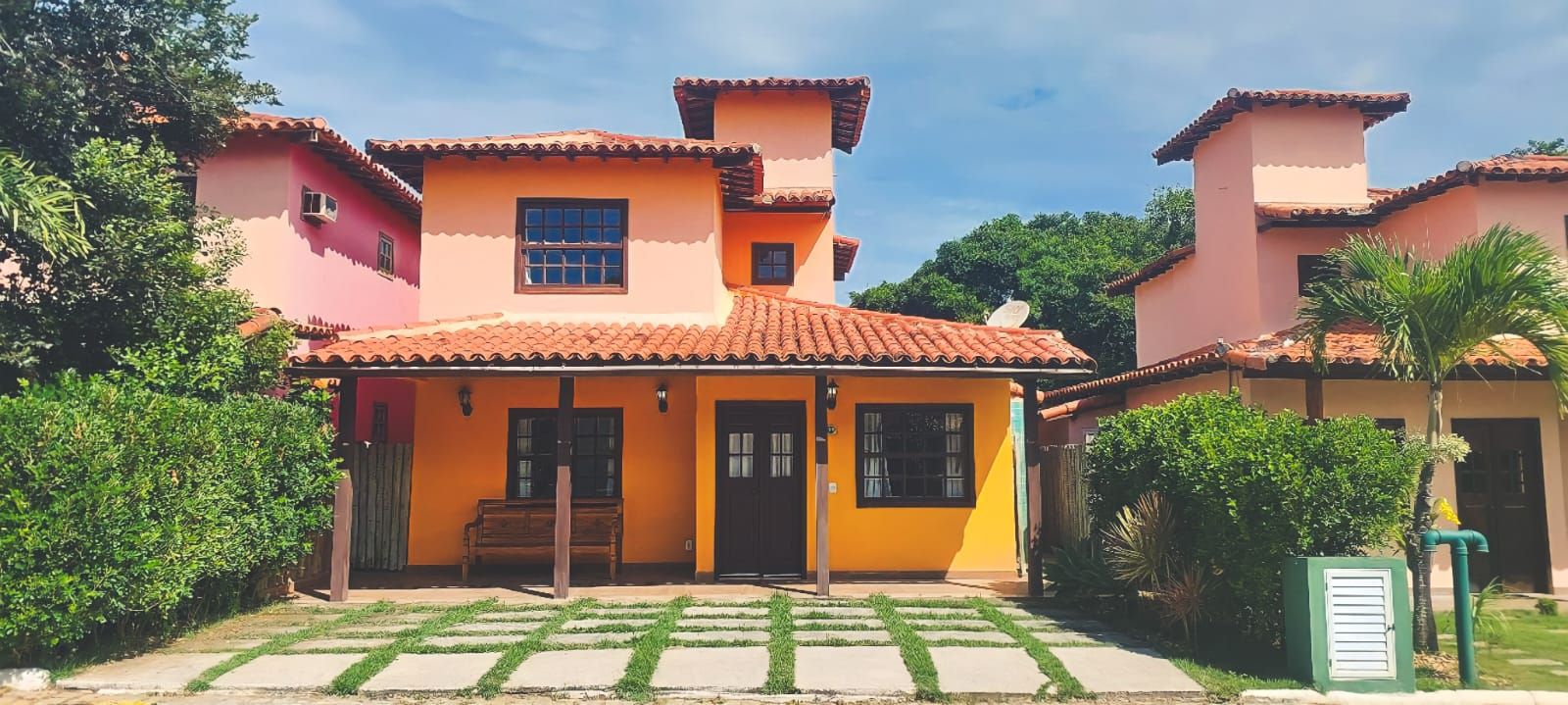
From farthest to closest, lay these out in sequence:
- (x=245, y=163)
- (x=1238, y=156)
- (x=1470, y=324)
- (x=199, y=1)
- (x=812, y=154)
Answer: (x=812, y=154) < (x=1238, y=156) < (x=245, y=163) < (x=199, y=1) < (x=1470, y=324)

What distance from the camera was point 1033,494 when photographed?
10.7m

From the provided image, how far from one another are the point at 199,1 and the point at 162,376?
410cm

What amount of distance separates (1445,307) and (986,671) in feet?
16.3

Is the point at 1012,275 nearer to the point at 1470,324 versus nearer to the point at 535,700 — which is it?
the point at 1470,324

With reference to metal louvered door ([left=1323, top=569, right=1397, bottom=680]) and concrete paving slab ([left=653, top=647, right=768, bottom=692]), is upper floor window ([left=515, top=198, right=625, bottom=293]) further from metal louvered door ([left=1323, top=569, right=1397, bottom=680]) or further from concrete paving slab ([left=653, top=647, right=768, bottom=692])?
metal louvered door ([left=1323, top=569, right=1397, bottom=680])

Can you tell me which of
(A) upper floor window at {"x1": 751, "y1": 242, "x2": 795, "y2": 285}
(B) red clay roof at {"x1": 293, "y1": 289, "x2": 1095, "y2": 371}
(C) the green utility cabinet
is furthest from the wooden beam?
(A) upper floor window at {"x1": 751, "y1": 242, "x2": 795, "y2": 285}

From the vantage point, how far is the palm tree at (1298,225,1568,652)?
763cm

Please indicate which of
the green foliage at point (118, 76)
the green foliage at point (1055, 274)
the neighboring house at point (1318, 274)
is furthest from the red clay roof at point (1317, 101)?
the green foliage at point (1055, 274)

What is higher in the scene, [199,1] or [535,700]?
[199,1]

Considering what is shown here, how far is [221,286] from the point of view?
34.2 ft

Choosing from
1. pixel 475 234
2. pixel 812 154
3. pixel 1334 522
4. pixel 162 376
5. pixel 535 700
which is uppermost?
pixel 812 154

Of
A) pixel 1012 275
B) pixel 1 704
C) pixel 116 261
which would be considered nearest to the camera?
pixel 1 704

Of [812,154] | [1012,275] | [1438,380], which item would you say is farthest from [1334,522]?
[1012,275]

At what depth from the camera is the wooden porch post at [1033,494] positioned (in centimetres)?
1064
